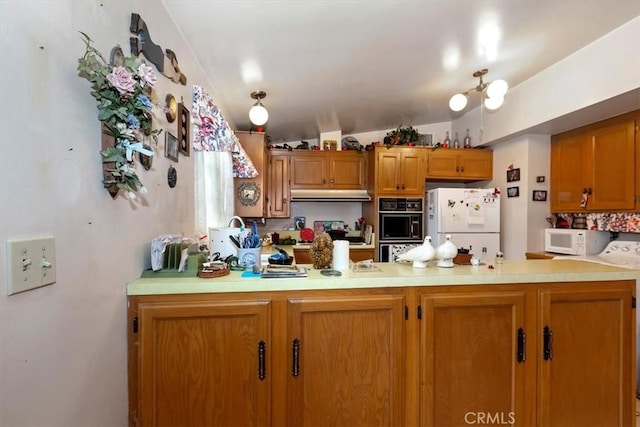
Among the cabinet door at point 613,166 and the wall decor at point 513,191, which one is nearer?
the cabinet door at point 613,166

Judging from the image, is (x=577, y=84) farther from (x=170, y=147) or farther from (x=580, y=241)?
(x=170, y=147)

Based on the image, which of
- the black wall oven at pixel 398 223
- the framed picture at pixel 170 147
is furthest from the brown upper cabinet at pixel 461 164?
the framed picture at pixel 170 147

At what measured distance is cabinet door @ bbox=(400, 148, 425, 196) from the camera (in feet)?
13.0

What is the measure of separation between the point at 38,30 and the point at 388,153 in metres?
3.56

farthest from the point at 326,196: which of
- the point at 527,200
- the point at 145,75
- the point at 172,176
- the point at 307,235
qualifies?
the point at 145,75

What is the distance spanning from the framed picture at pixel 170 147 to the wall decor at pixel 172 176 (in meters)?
0.06

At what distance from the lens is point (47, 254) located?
783 mm

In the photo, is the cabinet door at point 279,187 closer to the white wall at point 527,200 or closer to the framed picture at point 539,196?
the white wall at point 527,200

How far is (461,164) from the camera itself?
404 centimetres

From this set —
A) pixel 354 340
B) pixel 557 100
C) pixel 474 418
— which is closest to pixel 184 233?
pixel 354 340

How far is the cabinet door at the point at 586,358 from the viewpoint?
147 centimetres

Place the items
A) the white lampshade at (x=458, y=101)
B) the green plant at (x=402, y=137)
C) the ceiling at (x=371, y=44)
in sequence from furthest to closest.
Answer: the green plant at (x=402, y=137) < the white lampshade at (x=458, y=101) < the ceiling at (x=371, y=44)

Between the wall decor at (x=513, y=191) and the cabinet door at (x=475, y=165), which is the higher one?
the cabinet door at (x=475, y=165)

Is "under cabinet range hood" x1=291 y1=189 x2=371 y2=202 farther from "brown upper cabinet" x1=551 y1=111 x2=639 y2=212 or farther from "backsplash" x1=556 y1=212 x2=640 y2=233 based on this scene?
"backsplash" x1=556 y1=212 x2=640 y2=233
